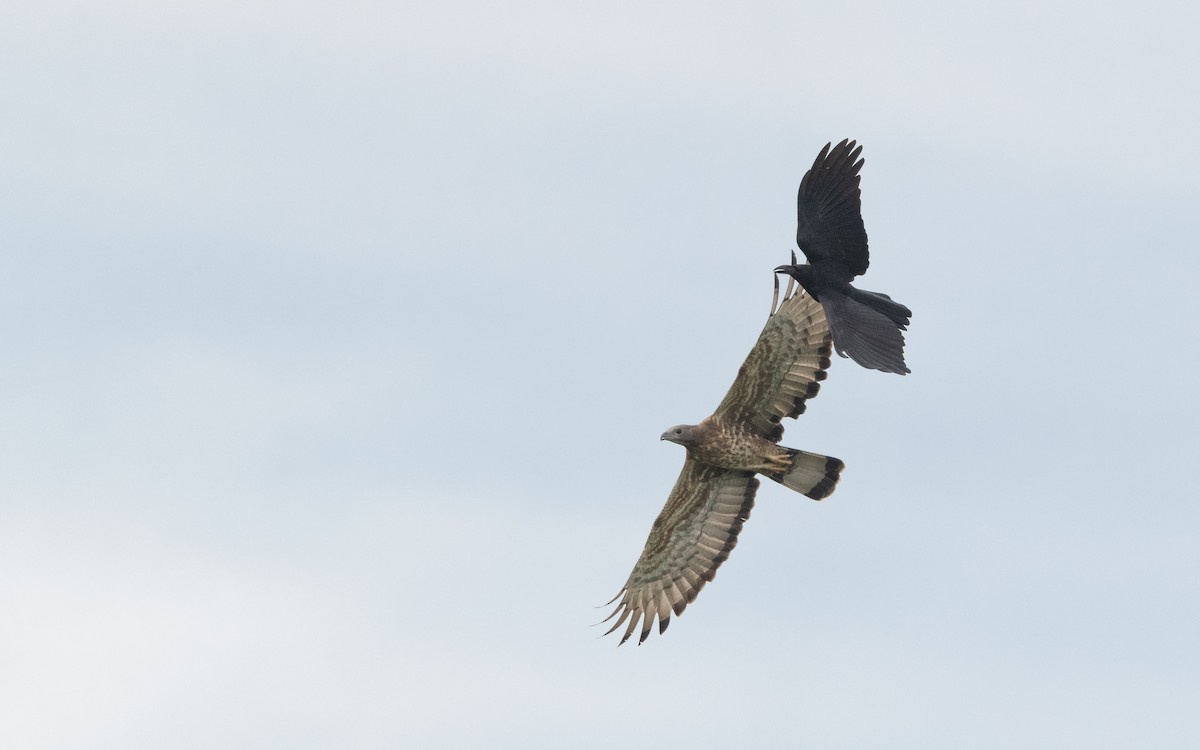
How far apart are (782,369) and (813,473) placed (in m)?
1.41

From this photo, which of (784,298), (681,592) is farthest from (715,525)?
(784,298)

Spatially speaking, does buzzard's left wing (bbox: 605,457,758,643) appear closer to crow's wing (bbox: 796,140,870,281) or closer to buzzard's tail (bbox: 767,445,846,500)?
buzzard's tail (bbox: 767,445,846,500)

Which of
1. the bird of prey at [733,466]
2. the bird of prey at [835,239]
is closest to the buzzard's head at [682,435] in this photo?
the bird of prey at [733,466]

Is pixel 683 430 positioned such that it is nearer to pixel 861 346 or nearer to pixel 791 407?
pixel 791 407

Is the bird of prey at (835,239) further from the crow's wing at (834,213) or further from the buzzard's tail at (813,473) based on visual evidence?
the buzzard's tail at (813,473)

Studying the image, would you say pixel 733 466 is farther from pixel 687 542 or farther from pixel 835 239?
pixel 835 239

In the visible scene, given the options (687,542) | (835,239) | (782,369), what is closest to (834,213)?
(835,239)

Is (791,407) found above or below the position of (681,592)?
above

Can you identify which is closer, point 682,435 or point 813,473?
point 682,435

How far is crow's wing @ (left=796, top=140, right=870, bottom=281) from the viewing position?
23.9 meters

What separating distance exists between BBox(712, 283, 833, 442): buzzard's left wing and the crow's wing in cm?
153

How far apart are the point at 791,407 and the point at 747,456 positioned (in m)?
0.84

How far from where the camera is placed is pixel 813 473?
85.8 feet

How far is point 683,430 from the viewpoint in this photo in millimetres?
26047
